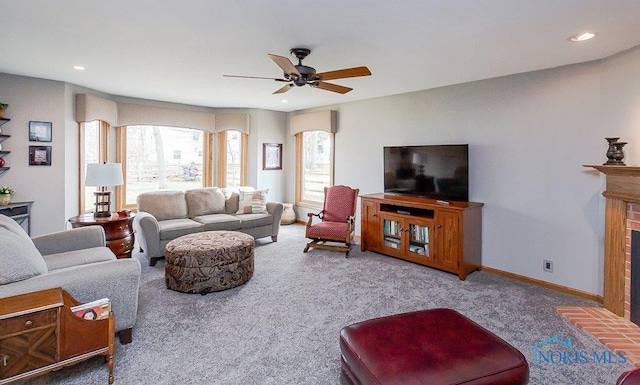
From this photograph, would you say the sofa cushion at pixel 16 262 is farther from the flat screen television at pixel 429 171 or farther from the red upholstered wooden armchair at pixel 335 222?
the flat screen television at pixel 429 171

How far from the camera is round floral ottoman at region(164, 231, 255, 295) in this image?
3295 millimetres

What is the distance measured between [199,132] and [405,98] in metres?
3.85

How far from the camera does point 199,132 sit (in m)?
6.39

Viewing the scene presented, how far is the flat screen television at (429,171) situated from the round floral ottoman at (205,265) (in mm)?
2424

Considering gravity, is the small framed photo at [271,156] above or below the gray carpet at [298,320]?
above

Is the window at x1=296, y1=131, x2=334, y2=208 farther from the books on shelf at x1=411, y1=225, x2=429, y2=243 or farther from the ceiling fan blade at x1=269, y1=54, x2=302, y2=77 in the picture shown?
the ceiling fan blade at x1=269, y1=54, x2=302, y2=77

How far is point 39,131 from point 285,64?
366cm

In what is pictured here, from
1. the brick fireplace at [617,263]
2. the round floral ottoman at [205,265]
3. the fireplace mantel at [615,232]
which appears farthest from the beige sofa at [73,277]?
the fireplace mantel at [615,232]

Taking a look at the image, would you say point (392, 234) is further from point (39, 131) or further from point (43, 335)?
→ point (39, 131)

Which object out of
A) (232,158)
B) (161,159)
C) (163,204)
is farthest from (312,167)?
(163,204)

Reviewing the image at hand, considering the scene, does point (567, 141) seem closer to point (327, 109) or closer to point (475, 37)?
point (475, 37)

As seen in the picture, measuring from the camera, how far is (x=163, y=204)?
15.9ft

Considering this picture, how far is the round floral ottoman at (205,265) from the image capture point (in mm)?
3295

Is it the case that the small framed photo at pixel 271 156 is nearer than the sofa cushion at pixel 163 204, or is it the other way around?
the sofa cushion at pixel 163 204
